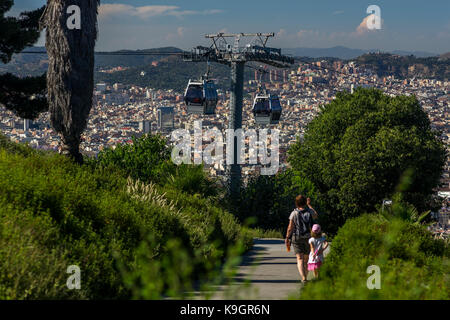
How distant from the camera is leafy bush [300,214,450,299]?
5.07 metres

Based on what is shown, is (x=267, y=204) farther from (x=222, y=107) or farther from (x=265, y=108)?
(x=222, y=107)

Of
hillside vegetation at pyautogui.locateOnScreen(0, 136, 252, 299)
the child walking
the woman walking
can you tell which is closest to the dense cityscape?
hillside vegetation at pyautogui.locateOnScreen(0, 136, 252, 299)

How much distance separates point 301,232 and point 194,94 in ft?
36.2

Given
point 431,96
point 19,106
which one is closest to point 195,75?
point 431,96

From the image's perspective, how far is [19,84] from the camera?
71.4 ft

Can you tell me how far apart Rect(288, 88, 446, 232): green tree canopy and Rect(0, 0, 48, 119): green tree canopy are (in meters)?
14.5

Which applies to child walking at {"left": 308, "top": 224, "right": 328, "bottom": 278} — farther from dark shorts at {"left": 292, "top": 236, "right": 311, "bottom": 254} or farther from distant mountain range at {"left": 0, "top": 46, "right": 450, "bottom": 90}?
distant mountain range at {"left": 0, "top": 46, "right": 450, "bottom": 90}

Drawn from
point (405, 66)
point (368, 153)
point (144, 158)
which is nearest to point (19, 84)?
point (144, 158)

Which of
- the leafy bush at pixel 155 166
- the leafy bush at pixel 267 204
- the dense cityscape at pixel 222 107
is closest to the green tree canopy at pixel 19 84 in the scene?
the leafy bush at pixel 155 166

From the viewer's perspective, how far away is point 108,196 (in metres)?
9.84
